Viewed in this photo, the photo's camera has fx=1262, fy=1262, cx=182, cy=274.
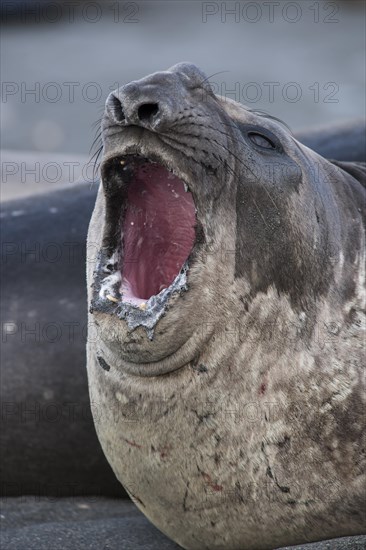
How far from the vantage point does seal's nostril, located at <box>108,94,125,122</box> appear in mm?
3994

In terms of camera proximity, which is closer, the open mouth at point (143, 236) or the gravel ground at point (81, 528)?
the open mouth at point (143, 236)

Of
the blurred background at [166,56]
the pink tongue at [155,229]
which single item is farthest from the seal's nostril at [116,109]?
the blurred background at [166,56]

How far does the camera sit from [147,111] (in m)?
3.98

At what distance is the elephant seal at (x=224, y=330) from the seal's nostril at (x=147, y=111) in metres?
0.06

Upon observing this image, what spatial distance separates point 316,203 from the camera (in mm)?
4500

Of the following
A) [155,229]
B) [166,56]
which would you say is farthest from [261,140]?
[166,56]

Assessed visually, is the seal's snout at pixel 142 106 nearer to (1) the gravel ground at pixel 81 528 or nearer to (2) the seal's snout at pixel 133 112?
(2) the seal's snout at pixel 133 112

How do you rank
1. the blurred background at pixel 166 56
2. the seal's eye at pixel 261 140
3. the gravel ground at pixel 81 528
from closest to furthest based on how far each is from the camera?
the seal's eye at pixel 261 140 → the gravel ground at pixel 81 528 → the blurred background at pixel 166 56

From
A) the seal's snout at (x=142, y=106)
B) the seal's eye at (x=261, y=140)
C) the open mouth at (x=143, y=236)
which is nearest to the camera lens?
the seal's snout at (x=142, y=106)

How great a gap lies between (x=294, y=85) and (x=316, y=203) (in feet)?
34.0

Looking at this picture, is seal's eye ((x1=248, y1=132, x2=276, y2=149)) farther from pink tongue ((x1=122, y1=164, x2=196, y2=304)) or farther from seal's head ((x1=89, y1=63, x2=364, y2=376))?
pink tongue ((x1=122, y1=164, x2=196, y2=304))

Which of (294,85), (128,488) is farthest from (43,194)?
(294,85)

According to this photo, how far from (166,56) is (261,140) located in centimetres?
1192

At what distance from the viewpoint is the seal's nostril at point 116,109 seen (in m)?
3.99
